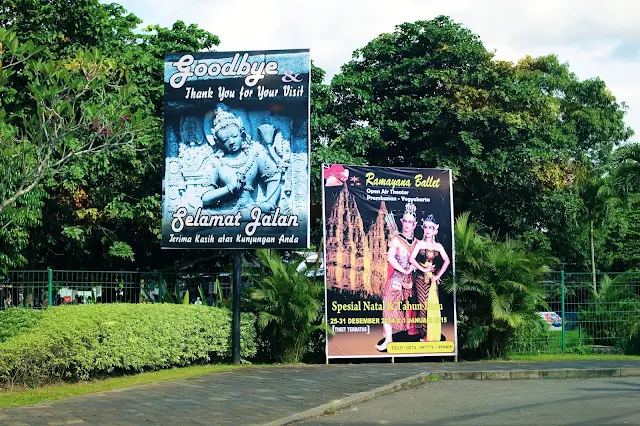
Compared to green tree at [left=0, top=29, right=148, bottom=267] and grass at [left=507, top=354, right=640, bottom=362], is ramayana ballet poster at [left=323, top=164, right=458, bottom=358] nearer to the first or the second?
grass at [left=507, top=354, right=640, bottom=362]

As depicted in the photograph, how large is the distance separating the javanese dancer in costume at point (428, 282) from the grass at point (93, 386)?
4273 millimetres

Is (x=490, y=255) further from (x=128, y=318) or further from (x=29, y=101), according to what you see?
Result: (x=29, y=101)

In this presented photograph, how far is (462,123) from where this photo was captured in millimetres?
25391

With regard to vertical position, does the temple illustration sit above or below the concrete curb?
above

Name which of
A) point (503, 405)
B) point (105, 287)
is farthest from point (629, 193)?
point (105, 287)

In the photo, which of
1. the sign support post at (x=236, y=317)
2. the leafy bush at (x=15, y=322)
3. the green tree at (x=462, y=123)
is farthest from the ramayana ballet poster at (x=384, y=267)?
the green tree at (x=462, y=123)

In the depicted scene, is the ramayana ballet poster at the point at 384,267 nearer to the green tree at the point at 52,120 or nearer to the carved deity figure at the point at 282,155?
the carved deity figure at the point at 282,155

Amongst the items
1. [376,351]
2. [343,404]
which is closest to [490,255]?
[376,351]

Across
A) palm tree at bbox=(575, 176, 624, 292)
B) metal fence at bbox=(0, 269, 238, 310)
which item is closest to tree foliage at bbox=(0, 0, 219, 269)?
metal fence at bbox=(0, 269, 238, 310)

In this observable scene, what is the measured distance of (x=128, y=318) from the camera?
13.1 meters

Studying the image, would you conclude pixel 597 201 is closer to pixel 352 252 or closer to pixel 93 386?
pixel 352 252

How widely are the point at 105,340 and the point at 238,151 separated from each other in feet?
15.4

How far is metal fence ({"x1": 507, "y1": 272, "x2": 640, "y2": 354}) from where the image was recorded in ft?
60.6

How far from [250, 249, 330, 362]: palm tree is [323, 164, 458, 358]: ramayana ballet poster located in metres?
0.43
